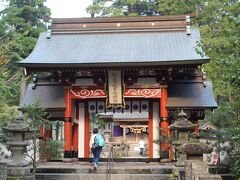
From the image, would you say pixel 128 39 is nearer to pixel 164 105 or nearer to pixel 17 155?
pixel 164 105

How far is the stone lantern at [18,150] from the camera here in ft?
38.1

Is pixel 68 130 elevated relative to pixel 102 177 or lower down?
elevated

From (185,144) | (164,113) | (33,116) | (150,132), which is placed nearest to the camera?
(185,144)

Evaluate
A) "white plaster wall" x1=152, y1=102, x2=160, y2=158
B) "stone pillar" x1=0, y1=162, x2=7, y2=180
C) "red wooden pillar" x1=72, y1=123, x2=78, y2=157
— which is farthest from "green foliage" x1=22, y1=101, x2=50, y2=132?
"white plaster wall" x1=152, y1=102, x2=160, y2=158

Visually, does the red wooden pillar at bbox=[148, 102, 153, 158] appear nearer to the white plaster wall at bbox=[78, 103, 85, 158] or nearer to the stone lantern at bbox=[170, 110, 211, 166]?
the white plaster wall at bbox=[78, 103, 85, 158]

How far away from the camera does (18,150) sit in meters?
12.1

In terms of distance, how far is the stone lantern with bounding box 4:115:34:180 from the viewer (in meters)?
11.6

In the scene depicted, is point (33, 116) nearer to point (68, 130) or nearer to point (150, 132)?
point (68, 130)

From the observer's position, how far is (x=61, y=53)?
19.0m

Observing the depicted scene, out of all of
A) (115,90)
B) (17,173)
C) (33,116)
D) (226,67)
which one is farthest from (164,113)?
(226,67)

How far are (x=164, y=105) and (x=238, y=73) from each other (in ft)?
30.8

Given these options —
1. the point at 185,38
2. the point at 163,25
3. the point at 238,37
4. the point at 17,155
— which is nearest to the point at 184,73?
the point at 185,38

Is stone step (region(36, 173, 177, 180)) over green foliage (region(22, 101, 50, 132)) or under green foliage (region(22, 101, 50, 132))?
under

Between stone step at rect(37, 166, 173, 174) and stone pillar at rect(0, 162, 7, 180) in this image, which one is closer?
stone pillar at rect(0, 162, 7, 180)
